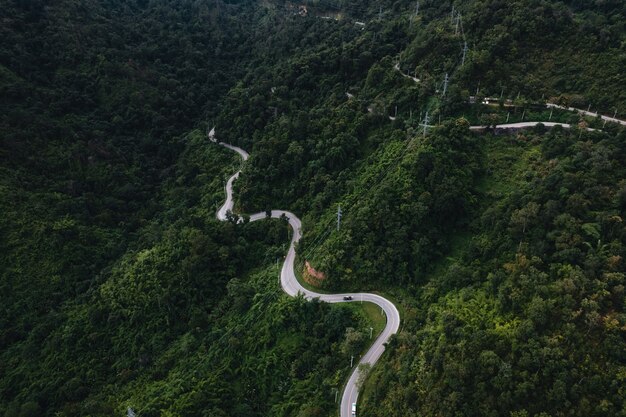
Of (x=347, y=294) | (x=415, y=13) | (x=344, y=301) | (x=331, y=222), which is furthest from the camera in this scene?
(x=415, y=13)

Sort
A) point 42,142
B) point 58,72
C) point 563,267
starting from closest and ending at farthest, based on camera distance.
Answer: point 563,267
point 42,142
point 58,72

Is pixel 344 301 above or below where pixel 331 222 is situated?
below

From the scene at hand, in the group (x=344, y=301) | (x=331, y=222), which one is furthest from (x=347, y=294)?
(x=331, y=222)

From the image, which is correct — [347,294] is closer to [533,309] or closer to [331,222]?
[331,222]

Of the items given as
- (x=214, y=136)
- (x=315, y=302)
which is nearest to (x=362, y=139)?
(x=315, y=302)

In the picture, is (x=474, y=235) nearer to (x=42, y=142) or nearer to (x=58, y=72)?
(x=42, y=142)

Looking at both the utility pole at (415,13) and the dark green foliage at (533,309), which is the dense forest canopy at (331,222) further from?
the utility pole at (415,13)

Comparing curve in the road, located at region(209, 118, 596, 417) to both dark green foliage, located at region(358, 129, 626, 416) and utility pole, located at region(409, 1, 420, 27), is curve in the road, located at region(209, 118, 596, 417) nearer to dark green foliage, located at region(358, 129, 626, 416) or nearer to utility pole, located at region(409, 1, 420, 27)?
dark green foliage, located at region(358, 129, 626, 416)

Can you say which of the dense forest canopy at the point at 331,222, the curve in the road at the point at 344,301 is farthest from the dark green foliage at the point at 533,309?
the curve in the road at the point at 344,301
